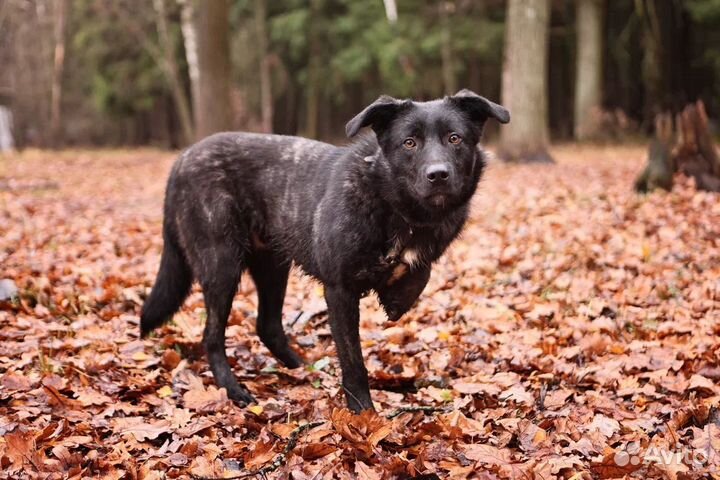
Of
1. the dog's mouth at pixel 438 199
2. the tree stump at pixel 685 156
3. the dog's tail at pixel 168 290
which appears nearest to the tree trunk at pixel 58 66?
the tree stump at pixel 685 156

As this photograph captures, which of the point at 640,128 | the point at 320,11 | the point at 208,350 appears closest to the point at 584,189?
the point at 208,350

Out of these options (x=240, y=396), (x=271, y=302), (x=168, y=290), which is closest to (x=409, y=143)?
(x=271, y=302)

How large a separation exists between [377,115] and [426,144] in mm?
348

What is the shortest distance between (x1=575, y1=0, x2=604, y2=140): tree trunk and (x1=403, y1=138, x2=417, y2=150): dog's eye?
23.5m

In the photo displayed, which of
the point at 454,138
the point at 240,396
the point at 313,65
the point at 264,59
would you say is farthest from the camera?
the point at 313,65

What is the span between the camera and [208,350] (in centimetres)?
489

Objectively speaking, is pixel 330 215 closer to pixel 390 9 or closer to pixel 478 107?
pixel 478 107

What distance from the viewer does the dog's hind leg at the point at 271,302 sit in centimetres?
532

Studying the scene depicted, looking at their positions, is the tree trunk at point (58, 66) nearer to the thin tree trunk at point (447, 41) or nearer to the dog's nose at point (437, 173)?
the thin tree trunk at point (447, 41)

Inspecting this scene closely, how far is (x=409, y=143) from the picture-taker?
13.6ft

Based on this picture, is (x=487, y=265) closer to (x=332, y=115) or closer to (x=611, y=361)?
(x=611, y=361)

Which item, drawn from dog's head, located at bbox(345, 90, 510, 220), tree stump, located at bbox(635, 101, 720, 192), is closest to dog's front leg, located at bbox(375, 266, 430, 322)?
dog's head, located at bbox(345, 90, 510, 220)

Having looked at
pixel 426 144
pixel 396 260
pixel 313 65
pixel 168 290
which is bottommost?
pixel 168 290

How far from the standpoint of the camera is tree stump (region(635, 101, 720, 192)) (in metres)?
10.5
